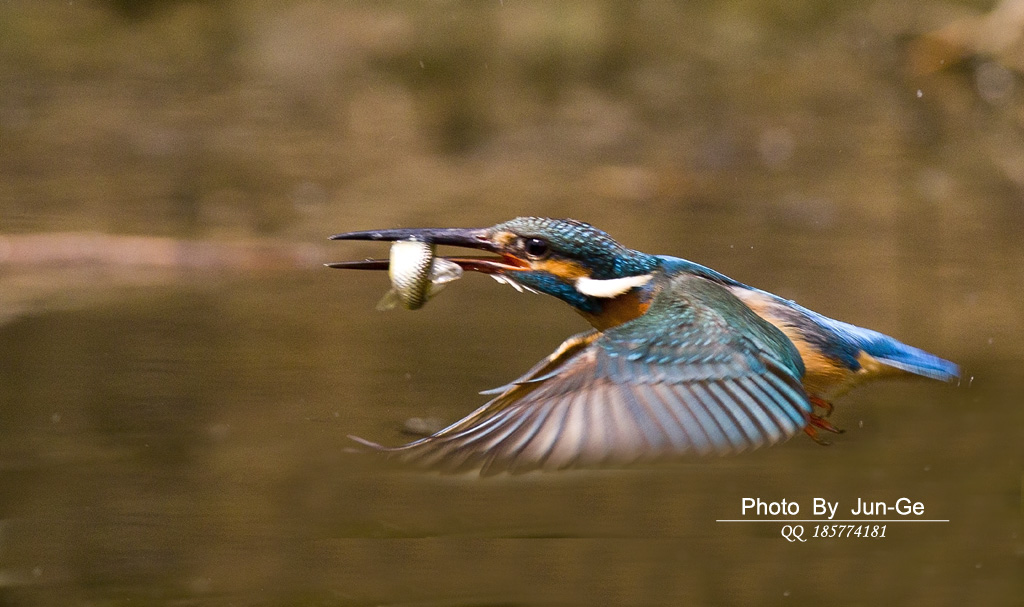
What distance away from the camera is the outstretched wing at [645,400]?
182 cm

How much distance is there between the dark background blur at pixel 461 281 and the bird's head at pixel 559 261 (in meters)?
0.58

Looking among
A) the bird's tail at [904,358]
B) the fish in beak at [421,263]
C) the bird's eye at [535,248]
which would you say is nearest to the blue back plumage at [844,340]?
the bird's tail at [904,358]

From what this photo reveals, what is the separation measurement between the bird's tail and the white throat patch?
53 cm

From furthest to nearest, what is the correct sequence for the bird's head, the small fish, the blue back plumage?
1. the blue back plumage
2. the bird's head
3. the small fish

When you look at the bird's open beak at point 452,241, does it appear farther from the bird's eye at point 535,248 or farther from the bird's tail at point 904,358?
the bird's tail at point 904,358

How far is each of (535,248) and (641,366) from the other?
15.9 inches

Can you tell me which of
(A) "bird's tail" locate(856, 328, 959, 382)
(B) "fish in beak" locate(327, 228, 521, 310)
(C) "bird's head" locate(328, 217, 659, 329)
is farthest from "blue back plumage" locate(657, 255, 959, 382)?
(B) "fish in beak" locate(327, 228, 521, 310)

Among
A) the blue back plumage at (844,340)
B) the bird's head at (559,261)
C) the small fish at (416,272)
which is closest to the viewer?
the small fish at (416,272)

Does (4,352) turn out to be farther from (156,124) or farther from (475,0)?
(475,0)

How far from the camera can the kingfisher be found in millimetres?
1841

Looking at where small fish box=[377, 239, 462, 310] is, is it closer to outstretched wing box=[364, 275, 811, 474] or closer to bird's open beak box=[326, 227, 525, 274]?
bird's open beak box=[326, 227, 525, 274]

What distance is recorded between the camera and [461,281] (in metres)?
4.42

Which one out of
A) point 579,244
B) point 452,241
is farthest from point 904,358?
point 452,241

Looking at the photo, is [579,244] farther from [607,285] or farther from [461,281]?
[461,281]
